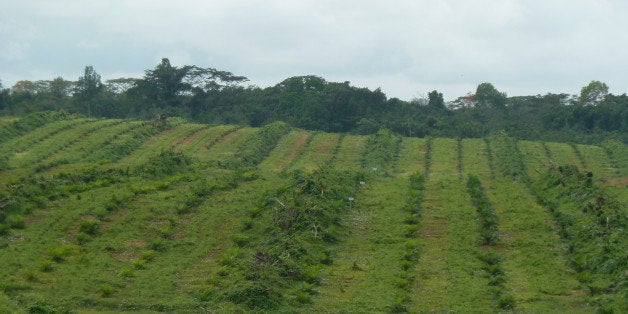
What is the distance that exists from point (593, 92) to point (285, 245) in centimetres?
6995

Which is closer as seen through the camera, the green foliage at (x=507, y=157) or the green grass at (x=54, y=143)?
the green foliage at (x=507, y=157)

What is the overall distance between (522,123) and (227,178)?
136 feet

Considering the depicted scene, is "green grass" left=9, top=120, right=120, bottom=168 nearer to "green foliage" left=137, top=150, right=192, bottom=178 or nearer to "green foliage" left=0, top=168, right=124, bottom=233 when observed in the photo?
"green foliage" left=137, top=150, right=192, bottom=178

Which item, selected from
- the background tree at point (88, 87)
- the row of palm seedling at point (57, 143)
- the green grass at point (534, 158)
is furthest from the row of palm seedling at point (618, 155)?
the background tree at point (88, 87)

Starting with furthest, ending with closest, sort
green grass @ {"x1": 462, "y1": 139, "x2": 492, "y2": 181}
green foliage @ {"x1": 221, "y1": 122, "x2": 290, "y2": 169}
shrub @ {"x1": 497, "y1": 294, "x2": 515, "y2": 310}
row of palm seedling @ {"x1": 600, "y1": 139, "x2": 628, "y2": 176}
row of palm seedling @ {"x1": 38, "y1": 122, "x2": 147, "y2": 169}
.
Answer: row of palm seedling @ {"x1": 38, "y1": 122, "x2": 147, "y2": 169} < row of palm seedling @ {"x1": 600, "y1": 139, "x2": 628, "y2": 176} < green foliage @ {"x1": 221, "y1": 122, "x2": 290, "y2": 169} < green grass @ {"x1": 462, "y1": 139, "x2": 492, "y2": 181} < shrub @ {"x1": 497, "y1": 294, "x2": 515, "y2": 310}

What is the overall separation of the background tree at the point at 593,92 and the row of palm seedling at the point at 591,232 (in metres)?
53.7

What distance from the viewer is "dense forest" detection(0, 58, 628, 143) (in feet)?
222

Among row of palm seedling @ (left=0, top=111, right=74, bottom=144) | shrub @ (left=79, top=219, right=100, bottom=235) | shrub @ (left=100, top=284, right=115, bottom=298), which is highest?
row of palm seedling @ (left=0, top=111, right=74, bottom=144)

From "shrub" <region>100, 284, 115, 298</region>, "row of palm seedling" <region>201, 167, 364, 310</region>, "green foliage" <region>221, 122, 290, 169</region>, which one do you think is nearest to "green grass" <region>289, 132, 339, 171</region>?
Answer: "green foliage" <region>221, 122, 290, 169</region>

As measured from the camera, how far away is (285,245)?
23.6 m

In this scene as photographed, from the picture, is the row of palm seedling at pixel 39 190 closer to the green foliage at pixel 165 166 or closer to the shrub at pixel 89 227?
the green foliage at pixel 165 166

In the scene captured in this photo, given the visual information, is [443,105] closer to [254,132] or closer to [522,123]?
[522,123]

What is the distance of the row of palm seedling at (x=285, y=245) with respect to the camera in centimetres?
1991

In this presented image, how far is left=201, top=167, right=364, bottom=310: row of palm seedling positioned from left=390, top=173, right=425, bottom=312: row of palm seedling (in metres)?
2.21
